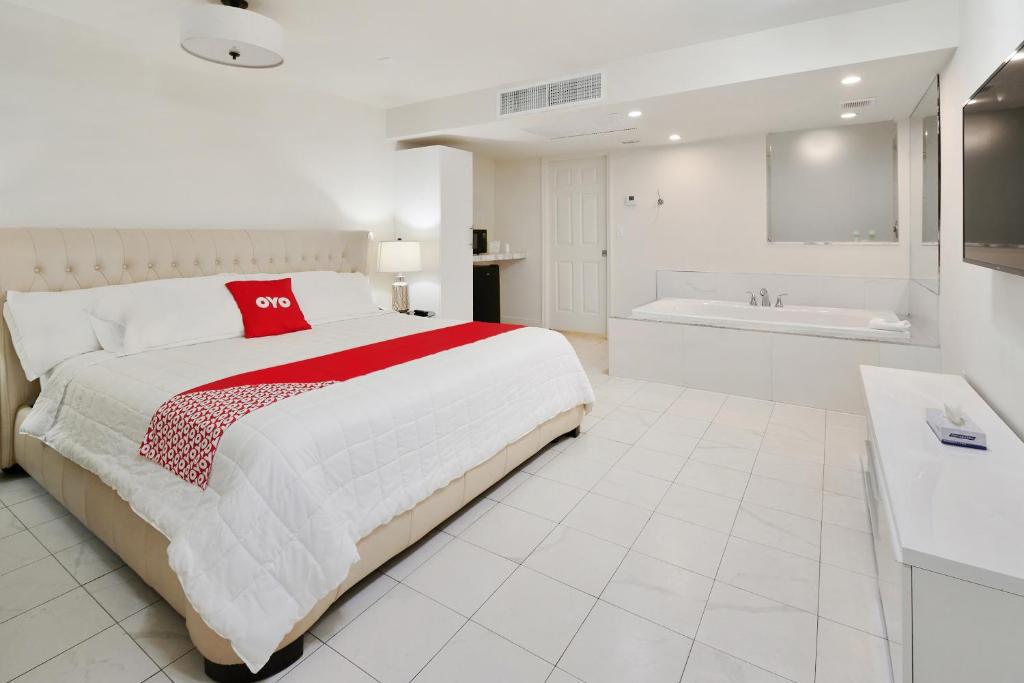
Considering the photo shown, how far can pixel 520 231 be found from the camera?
657 cm

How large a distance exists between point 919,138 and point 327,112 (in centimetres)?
440

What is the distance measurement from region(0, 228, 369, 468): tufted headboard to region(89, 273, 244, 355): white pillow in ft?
0.80

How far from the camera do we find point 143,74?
314 cm

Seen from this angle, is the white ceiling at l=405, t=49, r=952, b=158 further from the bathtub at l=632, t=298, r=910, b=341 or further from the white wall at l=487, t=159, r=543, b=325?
the bathtub at l=632, t=298, r=910, b=341

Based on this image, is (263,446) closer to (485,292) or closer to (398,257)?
(398,257)

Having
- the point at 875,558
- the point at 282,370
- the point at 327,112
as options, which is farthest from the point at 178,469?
the point at 327,112

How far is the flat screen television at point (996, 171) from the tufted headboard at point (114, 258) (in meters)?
A: 3.81

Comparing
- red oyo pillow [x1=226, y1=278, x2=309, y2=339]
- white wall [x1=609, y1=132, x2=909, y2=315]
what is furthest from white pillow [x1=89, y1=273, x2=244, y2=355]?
white wall [x1=609, y1=132, x2=909, y2=315]

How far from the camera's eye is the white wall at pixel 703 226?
4566 millimetres

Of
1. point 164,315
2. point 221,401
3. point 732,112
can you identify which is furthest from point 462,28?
point 221,401

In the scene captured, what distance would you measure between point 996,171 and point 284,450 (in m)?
2.30

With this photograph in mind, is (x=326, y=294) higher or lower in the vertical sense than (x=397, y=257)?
lower

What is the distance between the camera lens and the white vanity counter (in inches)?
40.5

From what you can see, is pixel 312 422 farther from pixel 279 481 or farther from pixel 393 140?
pixel 393 140
